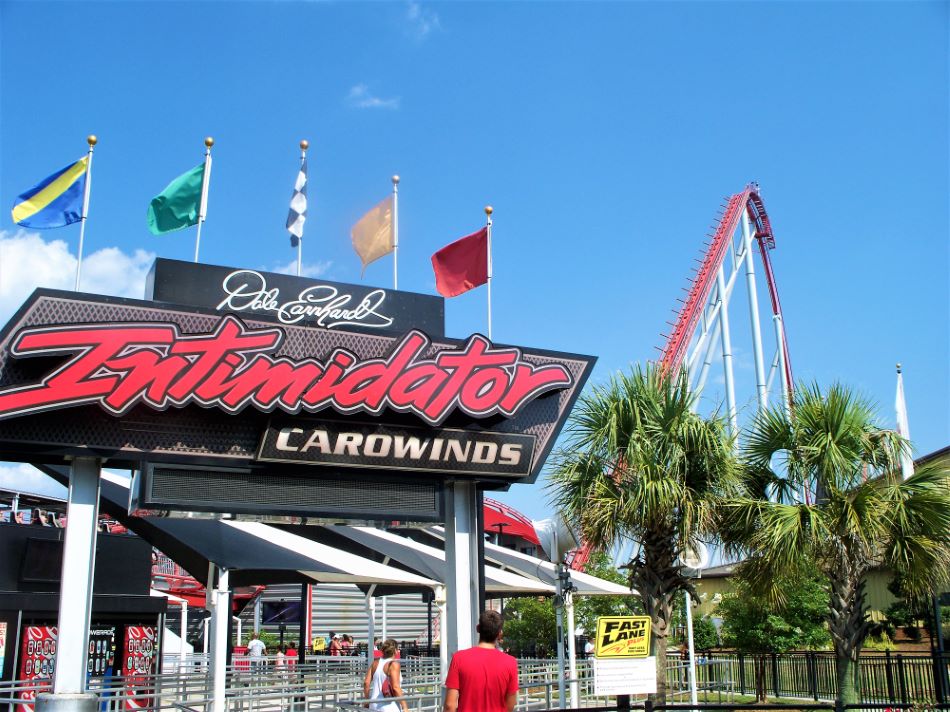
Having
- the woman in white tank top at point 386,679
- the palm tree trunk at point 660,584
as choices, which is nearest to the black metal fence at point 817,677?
the palm tree trunk at point 660,584

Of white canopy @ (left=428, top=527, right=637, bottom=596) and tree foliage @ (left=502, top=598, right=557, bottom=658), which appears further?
tree foliage @ (left=502, top=598, right=557, bottom=658)

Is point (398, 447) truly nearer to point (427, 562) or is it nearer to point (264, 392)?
point (264, 392)

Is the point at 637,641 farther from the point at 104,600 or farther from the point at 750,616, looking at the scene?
the point at 750,616

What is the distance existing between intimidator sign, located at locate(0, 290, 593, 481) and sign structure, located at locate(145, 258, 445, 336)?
0.60 m

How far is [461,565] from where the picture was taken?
47.0 feet

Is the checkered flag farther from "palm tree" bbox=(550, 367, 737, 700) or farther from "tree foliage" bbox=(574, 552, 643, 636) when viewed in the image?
"tree foliage" bbox=(574, 552, 643, 636)

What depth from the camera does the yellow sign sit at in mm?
10328

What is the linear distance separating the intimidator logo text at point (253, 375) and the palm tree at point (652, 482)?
4.15ft

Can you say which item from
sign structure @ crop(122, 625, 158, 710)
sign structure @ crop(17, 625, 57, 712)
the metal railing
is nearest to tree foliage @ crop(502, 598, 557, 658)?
the metal railing

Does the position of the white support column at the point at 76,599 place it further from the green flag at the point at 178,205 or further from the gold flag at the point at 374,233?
the gold flag at the point at 374,233

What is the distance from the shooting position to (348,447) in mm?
13453

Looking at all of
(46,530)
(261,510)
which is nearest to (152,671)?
(46,530)

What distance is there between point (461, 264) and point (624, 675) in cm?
826

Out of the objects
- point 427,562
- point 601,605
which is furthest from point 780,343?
point 427,562
